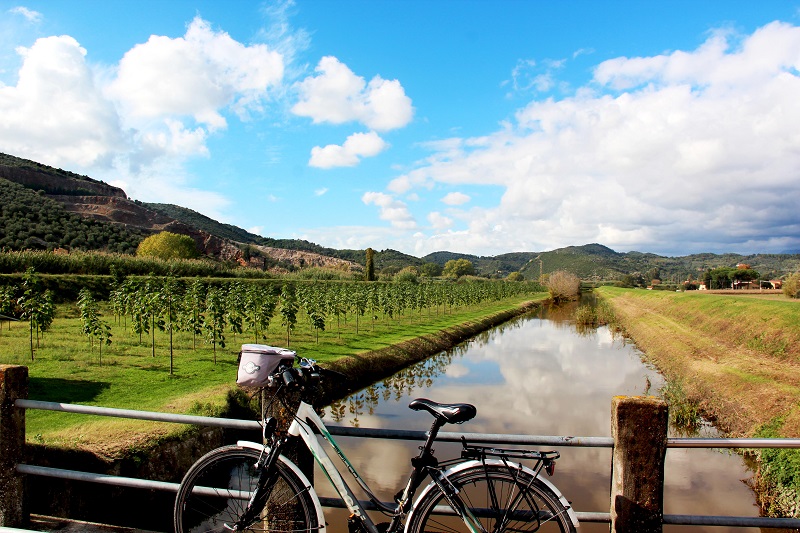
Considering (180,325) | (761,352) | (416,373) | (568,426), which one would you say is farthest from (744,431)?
(180,325)

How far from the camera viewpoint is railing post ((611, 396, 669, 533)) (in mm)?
2703

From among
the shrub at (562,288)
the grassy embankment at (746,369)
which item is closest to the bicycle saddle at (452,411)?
the grassy embankment at (746,369)

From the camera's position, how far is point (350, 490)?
2896 millimetres

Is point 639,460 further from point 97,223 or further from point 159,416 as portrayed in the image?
point 97,223

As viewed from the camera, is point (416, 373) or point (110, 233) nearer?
point (416, 373)

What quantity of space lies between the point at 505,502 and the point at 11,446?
3.42 meters

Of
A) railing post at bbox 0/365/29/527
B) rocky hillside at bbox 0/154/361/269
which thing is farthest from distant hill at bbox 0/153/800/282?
railing post at bbox 0/365/29/527

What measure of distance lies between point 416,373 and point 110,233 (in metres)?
55.6

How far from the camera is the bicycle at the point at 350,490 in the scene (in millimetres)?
2631

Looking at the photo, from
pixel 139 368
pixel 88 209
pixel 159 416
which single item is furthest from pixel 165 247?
pixel 159 416

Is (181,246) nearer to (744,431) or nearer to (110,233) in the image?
(110,233)

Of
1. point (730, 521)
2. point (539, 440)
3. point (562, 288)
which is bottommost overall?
point (562, 288)

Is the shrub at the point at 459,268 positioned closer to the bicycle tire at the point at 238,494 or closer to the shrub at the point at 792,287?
the shrub at the point at 792,287

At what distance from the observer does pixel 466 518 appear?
2.63 m
